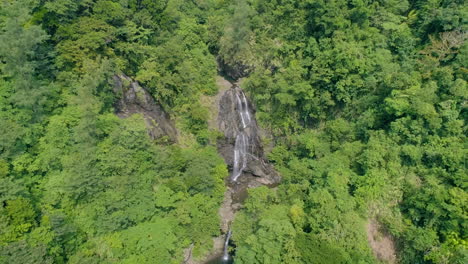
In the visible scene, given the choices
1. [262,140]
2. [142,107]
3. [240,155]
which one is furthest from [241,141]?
[142,107]

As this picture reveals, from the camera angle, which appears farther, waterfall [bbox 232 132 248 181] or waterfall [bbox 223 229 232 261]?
waterfall [bbox 232 132 248 181]

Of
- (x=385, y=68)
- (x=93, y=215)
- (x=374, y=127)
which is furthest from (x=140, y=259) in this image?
(x=385, y=68)

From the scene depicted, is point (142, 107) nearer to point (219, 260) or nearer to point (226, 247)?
point (226, 247)

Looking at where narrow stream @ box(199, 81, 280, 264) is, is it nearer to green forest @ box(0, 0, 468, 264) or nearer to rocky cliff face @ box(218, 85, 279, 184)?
rocky cliff face @ box(218, 85, 279, 184)

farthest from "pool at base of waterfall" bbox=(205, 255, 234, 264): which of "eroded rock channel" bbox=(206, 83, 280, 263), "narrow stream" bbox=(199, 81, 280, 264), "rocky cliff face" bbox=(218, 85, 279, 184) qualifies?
"rocky cliff face" bbox=(218, 85, 279, 184)

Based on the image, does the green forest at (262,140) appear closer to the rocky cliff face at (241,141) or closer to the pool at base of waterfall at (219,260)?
the pool at base of waterfall at (219,260)

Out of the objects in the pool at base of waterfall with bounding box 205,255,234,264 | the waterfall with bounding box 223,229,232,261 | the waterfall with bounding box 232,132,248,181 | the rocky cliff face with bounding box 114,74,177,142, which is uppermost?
the rocky cliff face with bounding box 114,74,177,142
